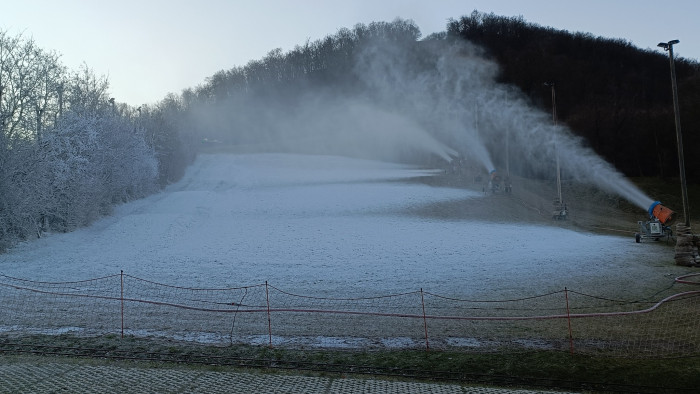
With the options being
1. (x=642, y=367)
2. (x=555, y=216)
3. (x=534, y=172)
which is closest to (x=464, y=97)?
(x=534, y=172)

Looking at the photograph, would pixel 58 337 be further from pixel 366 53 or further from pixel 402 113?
pixel 366 53

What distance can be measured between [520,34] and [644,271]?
4429 inches

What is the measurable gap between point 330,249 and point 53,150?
21.4m

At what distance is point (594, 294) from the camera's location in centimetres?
1689

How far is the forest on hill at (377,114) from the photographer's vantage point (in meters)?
35.3

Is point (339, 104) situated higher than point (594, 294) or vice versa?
point (339, 104)

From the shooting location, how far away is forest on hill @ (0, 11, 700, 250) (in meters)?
35.3

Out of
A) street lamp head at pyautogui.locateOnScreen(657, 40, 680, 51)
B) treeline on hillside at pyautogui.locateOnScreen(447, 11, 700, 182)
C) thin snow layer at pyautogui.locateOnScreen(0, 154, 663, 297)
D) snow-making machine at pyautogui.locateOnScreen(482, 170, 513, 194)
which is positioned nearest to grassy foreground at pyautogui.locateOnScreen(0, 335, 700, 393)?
thin snow layer at pyautogui.locateOnScreen(0, 154, 663, 297)

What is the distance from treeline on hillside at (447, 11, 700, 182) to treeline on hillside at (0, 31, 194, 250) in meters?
58.5

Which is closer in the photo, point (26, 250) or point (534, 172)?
point (26, 250)

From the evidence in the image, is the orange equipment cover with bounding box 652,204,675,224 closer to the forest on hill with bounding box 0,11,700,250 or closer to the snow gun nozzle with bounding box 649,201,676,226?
the snow gun nozzle with bounding box 649,201,676,226

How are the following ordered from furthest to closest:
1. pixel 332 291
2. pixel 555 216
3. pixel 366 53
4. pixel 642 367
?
pixel 366 53
pixel 555 216
pixel 332 291
pixel 642 367

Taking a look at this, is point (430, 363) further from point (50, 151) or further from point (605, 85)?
point (605, 85)

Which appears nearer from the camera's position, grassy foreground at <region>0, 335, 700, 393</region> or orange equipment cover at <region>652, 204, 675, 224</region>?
grassy foreground at <region>0, 335, 700, 393</region>
